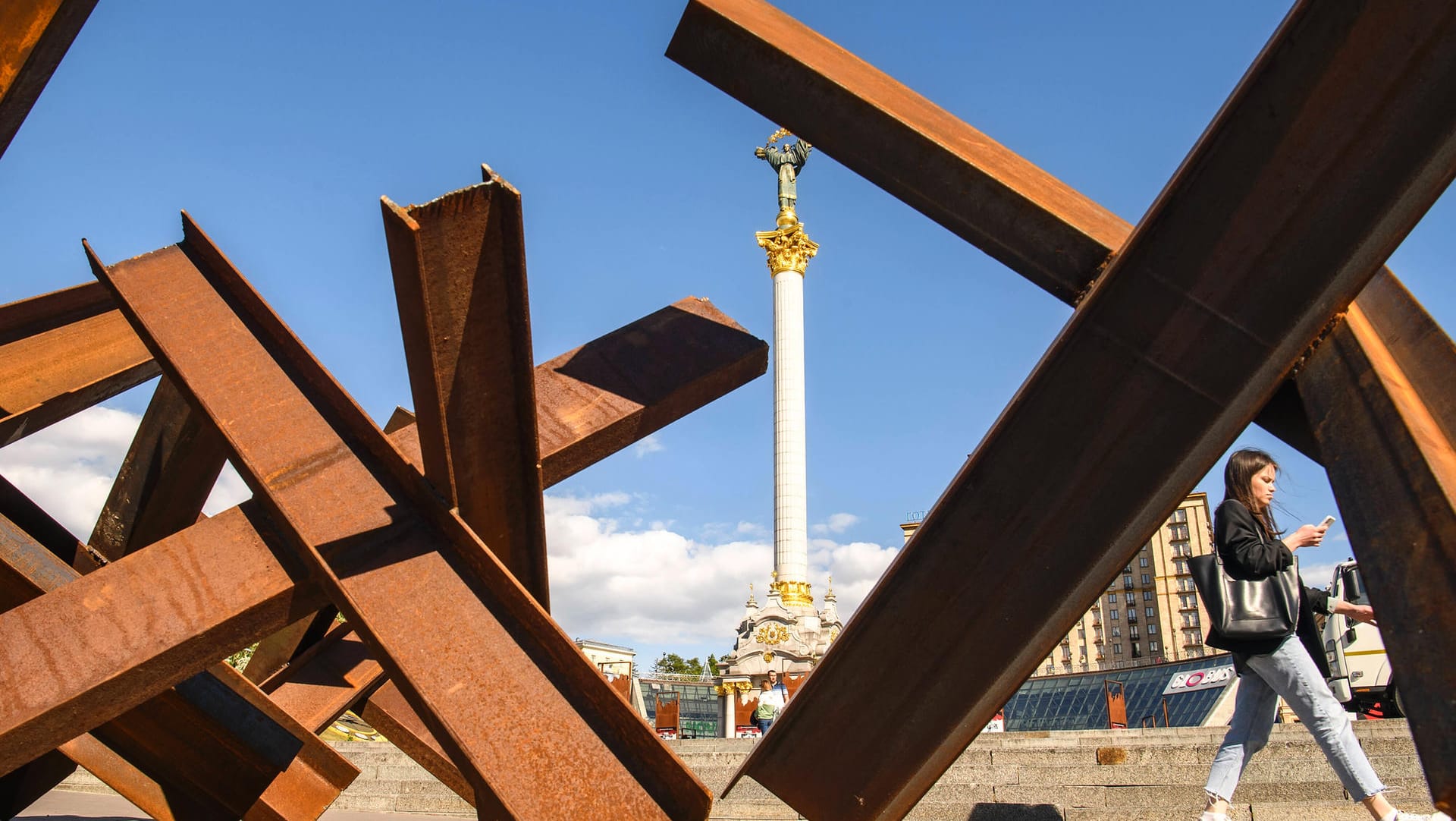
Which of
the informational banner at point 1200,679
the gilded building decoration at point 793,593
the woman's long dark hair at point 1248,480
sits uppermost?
the gilded building decoration at point 793,593

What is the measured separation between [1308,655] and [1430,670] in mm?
2303

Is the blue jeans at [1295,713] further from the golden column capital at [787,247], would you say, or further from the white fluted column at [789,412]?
the golden column capital at [787,247]

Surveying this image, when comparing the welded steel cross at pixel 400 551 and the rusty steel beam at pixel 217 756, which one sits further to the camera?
the rusty steel beam at pixel 217 756

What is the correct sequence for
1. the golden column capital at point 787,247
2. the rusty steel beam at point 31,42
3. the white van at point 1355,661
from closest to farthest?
1. the rusty steel beam at point 31,42
2. the white van at point 1355,661
3. the golden column capital at point 787,247

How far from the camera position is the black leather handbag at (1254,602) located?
11.4ft

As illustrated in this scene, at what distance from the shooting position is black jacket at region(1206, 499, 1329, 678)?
3438 millimetres

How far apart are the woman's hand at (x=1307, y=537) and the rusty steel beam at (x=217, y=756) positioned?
10.8 feet

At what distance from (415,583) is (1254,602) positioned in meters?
2.85

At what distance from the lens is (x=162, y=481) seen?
353cm

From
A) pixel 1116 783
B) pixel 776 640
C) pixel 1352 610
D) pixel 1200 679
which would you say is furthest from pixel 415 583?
pixel 776 640

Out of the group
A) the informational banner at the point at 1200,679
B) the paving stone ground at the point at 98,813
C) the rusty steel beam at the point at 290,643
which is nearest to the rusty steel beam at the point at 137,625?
the rusty steel beam at the point at 290,643

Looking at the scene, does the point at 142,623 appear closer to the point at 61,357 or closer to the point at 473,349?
the point at 473,349

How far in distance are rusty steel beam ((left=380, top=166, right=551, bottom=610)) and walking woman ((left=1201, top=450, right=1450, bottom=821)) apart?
2.49 m

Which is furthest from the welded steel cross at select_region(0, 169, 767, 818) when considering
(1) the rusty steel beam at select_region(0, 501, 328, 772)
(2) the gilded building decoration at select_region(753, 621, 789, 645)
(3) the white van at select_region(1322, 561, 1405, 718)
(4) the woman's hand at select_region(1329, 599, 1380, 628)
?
(2) the gilded building decoration at select_region(753, 621, 789, 645)
